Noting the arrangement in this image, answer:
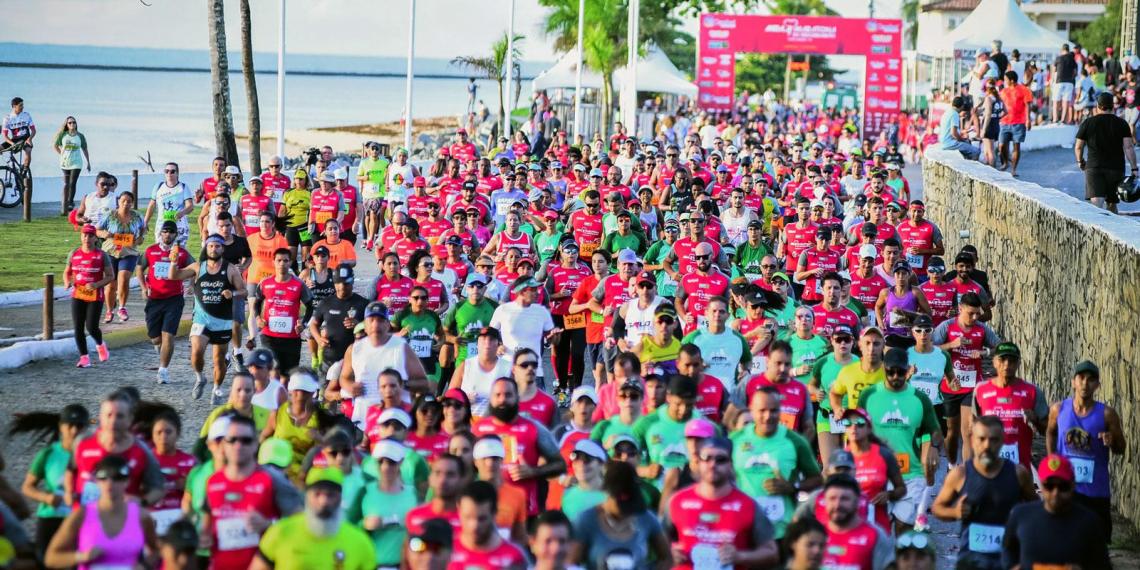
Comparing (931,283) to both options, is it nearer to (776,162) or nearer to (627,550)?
(627,550)

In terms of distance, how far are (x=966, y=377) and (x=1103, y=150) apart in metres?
7.19

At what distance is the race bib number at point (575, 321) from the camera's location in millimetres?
16016

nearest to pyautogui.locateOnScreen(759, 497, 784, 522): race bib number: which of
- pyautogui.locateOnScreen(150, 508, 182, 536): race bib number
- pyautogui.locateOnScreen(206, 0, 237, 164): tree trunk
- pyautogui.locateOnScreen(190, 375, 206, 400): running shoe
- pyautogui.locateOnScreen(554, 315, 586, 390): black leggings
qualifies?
pyautogui.locateOnScreen(150, 508, 182, 536): race bib number

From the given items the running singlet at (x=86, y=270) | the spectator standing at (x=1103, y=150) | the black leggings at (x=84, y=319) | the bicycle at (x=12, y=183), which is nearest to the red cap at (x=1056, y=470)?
the running singlet at (x=86, y=270)

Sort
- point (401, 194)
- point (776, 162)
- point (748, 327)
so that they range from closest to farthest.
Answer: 1. point (748, 327)
2. point (401, 194)
3. point (776, 162)

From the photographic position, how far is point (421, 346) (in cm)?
1435

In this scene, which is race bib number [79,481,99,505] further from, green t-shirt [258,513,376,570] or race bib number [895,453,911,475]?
race bib number [895,453,911,475]

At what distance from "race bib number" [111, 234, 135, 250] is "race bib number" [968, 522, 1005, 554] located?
39.1ft

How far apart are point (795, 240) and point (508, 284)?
451 centimetres

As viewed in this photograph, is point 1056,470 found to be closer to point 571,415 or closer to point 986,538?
point 986,538

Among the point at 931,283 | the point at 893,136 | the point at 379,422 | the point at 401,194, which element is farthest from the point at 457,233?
the point at 893,136

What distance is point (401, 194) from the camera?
25.7m

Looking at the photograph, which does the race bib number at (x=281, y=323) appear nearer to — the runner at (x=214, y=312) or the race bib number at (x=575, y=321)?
the runner at (x=214, y=312)

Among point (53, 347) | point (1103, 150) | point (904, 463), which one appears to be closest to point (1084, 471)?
point (904, 463)
